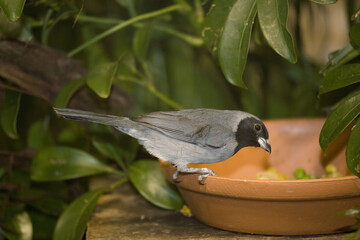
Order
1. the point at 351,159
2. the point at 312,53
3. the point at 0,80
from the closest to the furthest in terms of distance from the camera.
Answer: the point at 351,159 → the point at 0,80 → the point at 312,53

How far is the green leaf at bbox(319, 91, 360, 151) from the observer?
1818 millimetres

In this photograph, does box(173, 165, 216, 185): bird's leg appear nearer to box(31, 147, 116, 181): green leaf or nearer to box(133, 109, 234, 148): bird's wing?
box(133, 109, 234, 148): bird's wing

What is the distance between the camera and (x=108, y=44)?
139 inches

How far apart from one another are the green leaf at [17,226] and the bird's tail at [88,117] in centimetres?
82

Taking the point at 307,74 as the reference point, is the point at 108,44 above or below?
above

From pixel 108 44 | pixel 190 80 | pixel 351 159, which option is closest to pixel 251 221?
pixel 351 159

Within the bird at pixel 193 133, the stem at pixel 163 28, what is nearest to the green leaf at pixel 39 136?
the stem at pixel 163 28

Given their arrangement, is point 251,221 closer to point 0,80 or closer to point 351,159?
point 351,159

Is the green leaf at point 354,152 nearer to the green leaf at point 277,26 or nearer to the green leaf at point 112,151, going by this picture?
the green leaf at point 277,26

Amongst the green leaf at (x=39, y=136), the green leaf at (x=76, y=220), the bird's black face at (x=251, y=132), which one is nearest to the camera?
the bird's black face at (x=251, y=132)

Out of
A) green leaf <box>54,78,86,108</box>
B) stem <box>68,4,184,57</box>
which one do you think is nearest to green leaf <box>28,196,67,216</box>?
green leaf <box>54,78,86,108</box>

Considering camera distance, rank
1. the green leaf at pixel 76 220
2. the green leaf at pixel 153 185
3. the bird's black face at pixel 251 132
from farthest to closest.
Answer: the green leaf at pixel 153 185 < the green leaf at pixel 76 220 < the bird's black face at pixel 251 132

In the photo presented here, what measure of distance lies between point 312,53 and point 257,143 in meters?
3.35

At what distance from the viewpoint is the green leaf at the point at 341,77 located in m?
1.92
